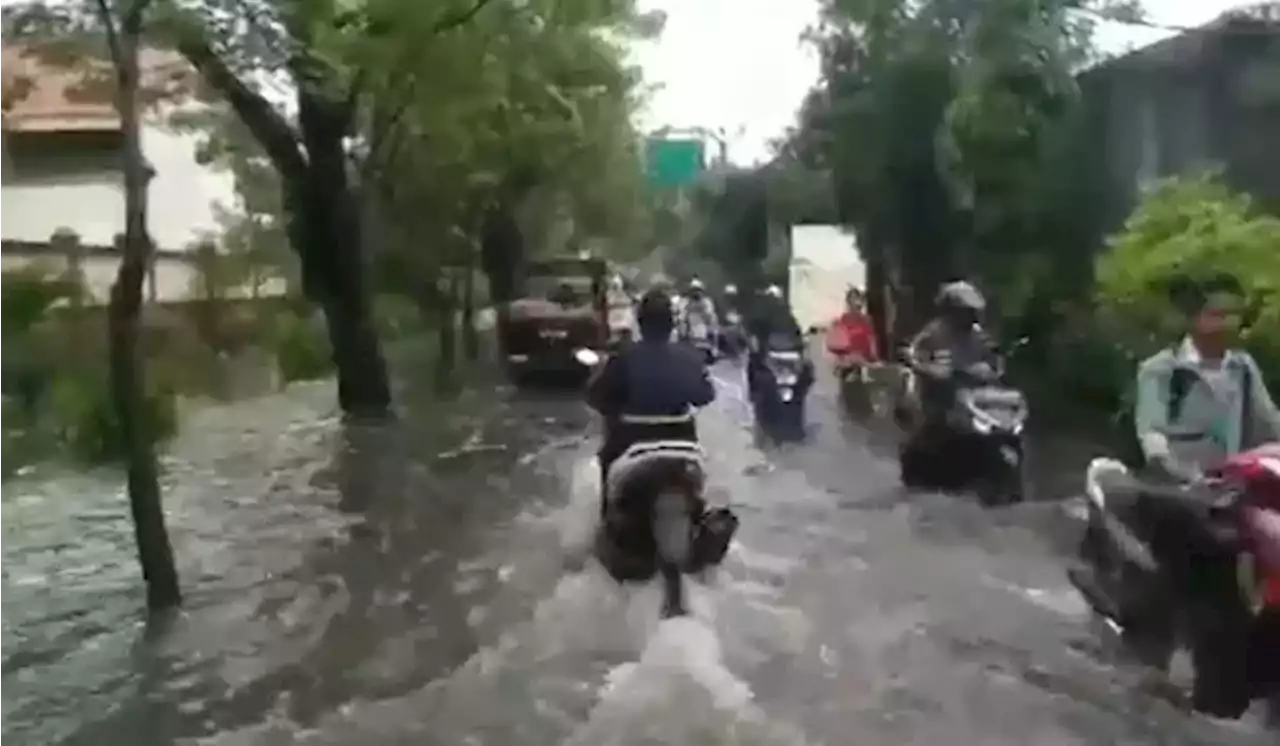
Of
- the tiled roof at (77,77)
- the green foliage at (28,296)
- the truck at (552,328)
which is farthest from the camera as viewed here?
the truck at (552,328)

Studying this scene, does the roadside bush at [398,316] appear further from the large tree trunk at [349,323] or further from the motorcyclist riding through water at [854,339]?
the motorcyclist riding through water at [854,339]

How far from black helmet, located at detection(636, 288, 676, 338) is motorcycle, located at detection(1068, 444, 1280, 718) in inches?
116

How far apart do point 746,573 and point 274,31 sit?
15.6 ft

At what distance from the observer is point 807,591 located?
11.6 meters

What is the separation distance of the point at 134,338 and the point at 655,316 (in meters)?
3.21

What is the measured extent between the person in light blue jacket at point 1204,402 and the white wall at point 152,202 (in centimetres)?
1656

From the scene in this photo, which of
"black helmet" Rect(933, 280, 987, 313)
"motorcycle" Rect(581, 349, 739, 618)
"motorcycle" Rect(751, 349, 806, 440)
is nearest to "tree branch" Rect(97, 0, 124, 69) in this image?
"motorcycle" Rect(581, 349, 739, 618)

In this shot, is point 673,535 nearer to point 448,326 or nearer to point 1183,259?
point 1183,259

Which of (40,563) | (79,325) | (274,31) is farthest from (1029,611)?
(79,325)

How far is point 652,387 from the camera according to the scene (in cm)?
1018

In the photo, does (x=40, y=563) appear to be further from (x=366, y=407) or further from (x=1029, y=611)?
(x=366, y=407)

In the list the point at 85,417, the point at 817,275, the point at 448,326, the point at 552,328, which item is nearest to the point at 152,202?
the point at 85,417

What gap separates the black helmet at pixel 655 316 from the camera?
1029 centimetres

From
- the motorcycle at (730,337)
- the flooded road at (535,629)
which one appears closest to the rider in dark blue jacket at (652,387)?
the flooded road at (535,629)
